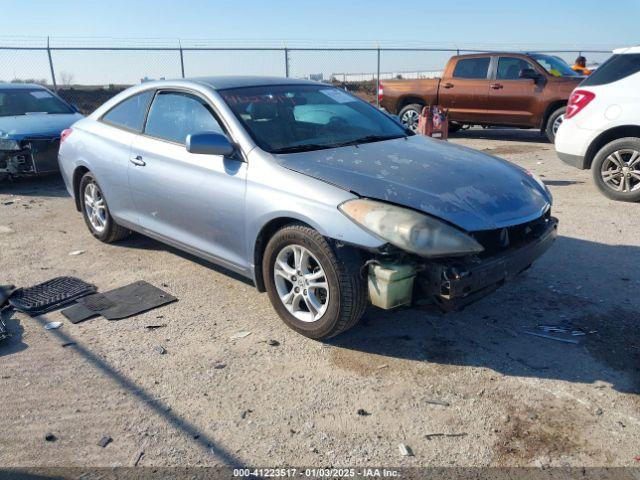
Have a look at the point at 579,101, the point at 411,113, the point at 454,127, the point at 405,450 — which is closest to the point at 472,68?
the point at 411,113

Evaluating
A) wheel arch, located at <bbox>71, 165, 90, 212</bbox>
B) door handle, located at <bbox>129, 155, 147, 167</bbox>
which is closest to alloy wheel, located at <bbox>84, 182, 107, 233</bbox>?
wheel arch, located at <bbox>71, 165, 90, 212</bbox>

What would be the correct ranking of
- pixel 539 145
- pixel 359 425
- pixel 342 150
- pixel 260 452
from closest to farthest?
1. pixel 260 452
2. pixel 359 425
3. pixel 342 150
4. pixel 539 145

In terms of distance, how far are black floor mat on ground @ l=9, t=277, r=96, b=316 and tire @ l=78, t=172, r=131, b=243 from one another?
84 cm

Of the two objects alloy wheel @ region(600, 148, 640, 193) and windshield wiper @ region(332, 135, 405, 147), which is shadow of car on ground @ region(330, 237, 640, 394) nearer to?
windshield wiper @ region(332, 135, 405, 147)

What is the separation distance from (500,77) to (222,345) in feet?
34.1

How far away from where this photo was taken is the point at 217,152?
3855 millimetres

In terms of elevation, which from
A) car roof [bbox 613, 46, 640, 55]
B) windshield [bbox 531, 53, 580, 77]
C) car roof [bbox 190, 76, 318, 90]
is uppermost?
car roof [bbox 613, 46, 640, 55]

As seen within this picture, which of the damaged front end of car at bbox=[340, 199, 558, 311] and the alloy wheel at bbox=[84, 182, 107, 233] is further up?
the damaged front end of car at bbox=[340, 199, 558, 311]

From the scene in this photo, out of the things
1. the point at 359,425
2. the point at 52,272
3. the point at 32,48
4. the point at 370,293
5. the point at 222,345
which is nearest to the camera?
the point at 359,425

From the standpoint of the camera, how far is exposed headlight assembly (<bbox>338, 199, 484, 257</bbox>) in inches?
122

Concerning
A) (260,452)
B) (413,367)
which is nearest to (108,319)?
(260,452)

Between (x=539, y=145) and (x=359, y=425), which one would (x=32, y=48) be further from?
(x=359, y=425)

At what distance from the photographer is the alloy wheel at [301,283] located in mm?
3533

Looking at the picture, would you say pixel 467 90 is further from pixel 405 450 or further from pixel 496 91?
pixel 405 450
